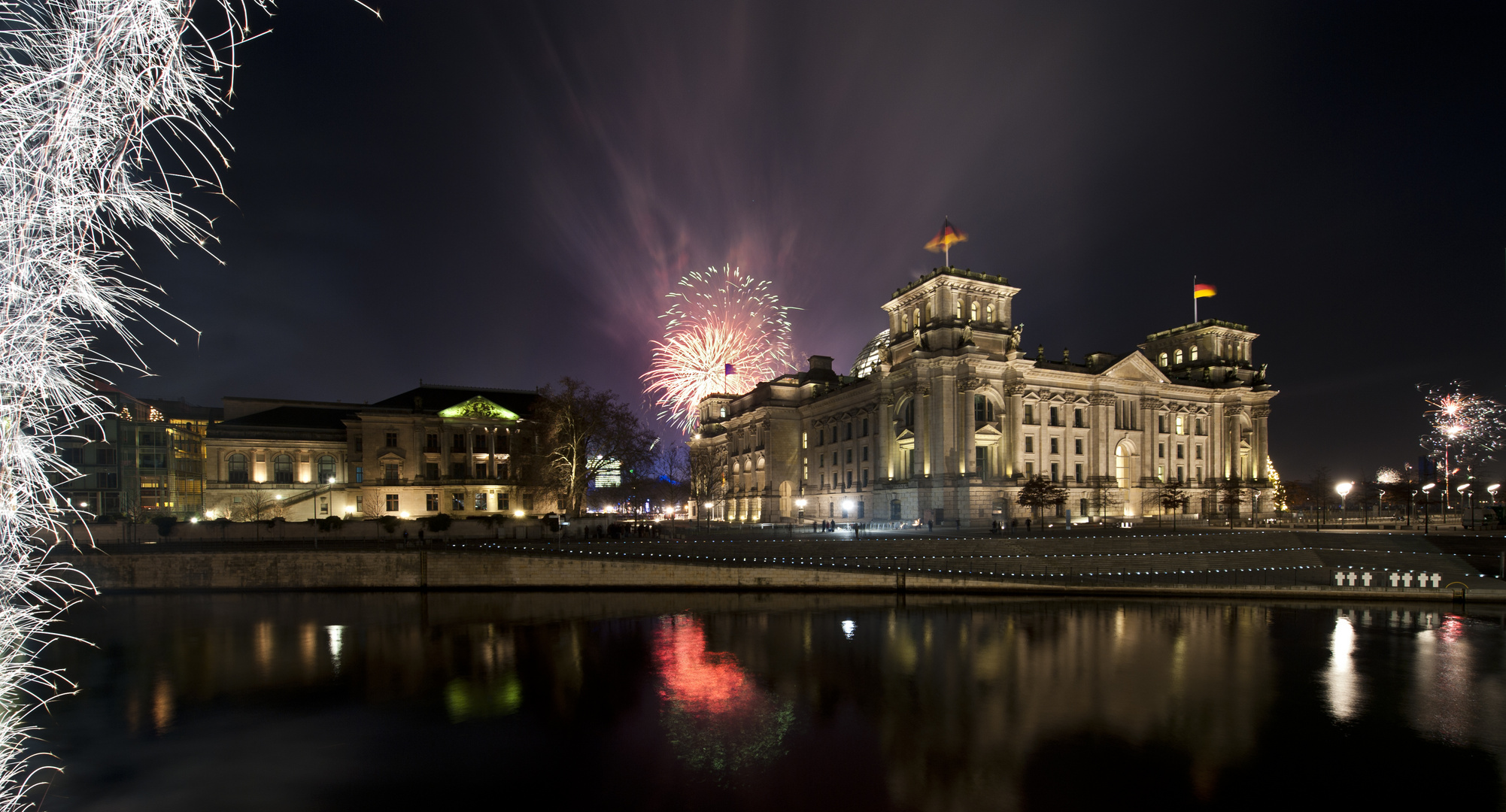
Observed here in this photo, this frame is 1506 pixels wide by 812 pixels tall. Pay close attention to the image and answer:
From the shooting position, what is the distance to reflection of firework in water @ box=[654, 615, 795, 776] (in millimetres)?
14117

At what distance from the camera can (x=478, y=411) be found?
69.8 meters

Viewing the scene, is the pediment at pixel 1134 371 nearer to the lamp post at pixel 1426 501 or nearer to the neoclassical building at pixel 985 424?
the neoclassical building at pixel 985 424

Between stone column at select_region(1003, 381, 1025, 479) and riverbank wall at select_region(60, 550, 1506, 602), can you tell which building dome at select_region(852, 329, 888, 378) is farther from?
riverbank wall at select_region(60, 550, 1506, 602)

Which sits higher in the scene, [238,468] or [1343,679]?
[238,468]

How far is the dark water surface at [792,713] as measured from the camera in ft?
41.3

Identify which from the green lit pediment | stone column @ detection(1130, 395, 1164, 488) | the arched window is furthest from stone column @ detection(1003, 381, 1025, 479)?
the arched window

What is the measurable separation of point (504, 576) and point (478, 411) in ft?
120

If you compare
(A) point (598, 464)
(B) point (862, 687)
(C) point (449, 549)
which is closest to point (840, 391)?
(A) point (598, 464)

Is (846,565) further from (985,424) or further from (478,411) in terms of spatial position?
(478,411)

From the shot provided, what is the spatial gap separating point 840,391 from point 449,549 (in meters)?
45.0

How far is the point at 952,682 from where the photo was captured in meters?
19.2

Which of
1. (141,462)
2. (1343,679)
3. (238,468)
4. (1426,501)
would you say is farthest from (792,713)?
(141,462)

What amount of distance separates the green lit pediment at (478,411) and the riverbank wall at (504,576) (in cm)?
3077

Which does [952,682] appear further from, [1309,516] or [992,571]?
[1309,516]
